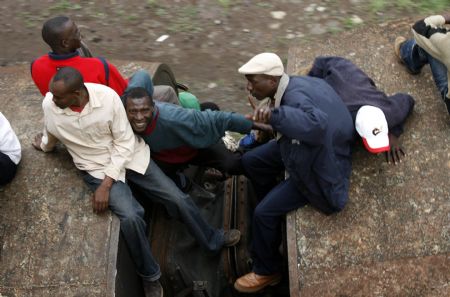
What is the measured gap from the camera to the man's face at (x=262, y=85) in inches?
125

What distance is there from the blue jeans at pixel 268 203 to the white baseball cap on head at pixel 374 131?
0.47 m

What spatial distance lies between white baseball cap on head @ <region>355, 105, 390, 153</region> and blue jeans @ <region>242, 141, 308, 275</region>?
1.56 feet

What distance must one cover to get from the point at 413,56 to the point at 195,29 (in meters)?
2.94

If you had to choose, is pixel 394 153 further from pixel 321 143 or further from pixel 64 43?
pixel 64 43

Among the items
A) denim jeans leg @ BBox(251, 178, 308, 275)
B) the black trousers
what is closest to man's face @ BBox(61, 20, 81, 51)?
the black trousers

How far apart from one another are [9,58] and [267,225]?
380cm

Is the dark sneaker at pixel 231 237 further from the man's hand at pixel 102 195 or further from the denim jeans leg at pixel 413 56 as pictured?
the denim jeans leg at pixel 413 56

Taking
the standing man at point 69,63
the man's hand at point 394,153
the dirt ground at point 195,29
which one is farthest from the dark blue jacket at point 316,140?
the dirt ground at point 195,29

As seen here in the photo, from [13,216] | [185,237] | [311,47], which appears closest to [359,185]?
[185,237]

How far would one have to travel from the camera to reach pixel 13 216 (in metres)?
3.39

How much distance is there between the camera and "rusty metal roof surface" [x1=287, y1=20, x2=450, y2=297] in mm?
3078

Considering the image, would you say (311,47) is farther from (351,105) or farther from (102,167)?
(102,167)

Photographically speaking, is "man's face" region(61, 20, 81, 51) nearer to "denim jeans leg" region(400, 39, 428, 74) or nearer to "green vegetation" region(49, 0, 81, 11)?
"denim jeans leg" region(400, 39, 428, 74)

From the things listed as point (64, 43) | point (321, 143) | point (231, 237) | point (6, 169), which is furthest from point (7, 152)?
point (321, 143)
